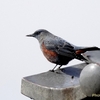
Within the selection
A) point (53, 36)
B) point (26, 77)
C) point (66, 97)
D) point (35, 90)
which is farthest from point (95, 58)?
point (53, 36)

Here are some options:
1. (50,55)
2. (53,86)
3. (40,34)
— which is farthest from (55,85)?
(40,34)

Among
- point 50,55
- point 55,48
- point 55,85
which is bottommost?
point 50,55

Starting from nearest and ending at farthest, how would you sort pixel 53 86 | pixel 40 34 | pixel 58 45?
pixel 53 86, pixel 58 45, pixel 40 34

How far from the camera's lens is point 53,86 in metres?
3.51

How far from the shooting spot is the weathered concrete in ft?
10.9

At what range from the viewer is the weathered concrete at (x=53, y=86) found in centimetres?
332

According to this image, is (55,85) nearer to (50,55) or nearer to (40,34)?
(50,55)

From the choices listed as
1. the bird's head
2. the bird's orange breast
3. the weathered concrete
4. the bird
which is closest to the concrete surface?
the weathered concrete

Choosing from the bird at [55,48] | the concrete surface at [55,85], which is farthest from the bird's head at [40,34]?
the concrete surface at [55,85]

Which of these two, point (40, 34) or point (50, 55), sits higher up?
point (40, 34)

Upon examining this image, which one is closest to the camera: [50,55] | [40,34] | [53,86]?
[53,86]

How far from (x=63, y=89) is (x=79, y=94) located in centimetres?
22

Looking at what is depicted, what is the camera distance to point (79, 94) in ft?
10.5

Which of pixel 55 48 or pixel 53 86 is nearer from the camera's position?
pixel 53 86
